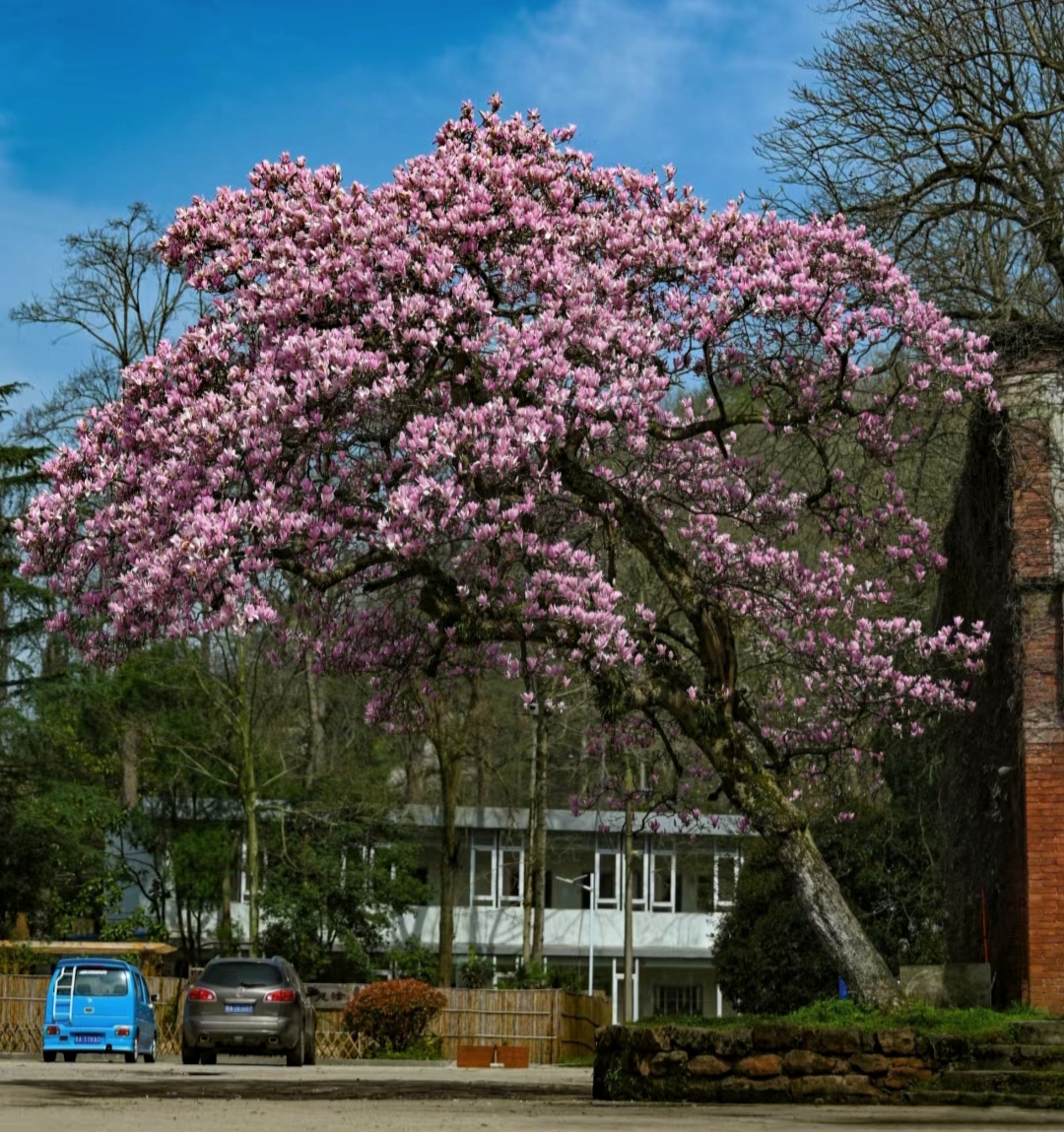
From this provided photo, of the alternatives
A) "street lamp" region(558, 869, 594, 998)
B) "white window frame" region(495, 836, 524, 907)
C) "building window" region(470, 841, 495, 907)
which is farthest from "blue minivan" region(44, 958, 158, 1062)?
"building window" region(470, 841, 495, 907)

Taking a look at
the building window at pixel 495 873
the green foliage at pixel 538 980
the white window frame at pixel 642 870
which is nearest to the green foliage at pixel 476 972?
the green foliage at pixel 538 980

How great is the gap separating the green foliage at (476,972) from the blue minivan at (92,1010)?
16.4m

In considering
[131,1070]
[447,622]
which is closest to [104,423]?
[447,622]

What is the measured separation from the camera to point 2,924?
4347cm

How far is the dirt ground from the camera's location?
12.1 meters

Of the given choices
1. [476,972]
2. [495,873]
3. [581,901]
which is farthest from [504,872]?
[476,972]

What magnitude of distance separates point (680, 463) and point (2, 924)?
29560 millimetres

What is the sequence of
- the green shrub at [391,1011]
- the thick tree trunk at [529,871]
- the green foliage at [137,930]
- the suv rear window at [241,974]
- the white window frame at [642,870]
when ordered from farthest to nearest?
the white window frame at [642,870], the green foliage at [137,930], the thick tree trunk at [529,871], the green shrub at [391,1011], the suv rear window at [241,974]

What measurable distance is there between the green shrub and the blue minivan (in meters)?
5.50

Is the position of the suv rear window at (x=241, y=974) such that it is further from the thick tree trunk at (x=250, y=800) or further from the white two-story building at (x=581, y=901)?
the white two-story building at (x=581, y=901)

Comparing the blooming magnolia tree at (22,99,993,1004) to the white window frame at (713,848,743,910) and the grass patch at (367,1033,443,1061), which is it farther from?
the white window frame at (713,848,743,910)

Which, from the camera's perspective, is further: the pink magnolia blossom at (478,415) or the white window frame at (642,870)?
the white window frame at (642,870)

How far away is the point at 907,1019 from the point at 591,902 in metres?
40.1

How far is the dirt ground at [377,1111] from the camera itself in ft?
39.7
